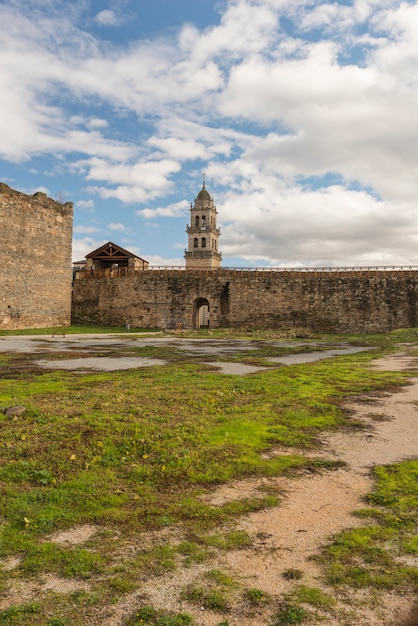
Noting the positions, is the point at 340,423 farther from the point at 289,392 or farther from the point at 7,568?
the point at 7,568

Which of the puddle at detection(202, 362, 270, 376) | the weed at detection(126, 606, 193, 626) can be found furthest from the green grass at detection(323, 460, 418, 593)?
the puddle at detection(202, 362, 270, 376)

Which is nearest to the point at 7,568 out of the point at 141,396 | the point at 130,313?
the point at 141,396

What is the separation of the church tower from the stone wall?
37.7 meters

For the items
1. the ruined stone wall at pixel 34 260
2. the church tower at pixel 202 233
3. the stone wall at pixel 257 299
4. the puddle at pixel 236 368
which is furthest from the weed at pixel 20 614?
the church tower at pixel 202 233

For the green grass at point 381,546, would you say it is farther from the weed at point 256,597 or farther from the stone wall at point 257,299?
the stone wall at point 257,299

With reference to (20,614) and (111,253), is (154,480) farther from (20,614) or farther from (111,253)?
(111,253)

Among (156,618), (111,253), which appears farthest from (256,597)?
(111,253)

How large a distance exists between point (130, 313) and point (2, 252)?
13.2 meters

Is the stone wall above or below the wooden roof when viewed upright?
below

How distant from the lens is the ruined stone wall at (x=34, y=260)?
90.6 ft

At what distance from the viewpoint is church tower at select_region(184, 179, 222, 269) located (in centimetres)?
7762

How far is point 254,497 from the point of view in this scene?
4.53 meters

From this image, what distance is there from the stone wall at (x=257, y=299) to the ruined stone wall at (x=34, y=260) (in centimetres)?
648

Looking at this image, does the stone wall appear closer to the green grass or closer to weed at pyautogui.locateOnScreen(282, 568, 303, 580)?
the green grass
